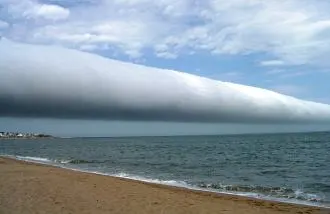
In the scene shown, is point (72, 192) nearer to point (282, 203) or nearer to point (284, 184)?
point (282, 203)

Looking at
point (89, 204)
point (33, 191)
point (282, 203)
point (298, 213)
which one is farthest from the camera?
point (282, 203)

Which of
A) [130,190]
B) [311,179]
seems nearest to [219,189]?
[130,190]

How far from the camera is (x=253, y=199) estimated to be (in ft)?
62.6

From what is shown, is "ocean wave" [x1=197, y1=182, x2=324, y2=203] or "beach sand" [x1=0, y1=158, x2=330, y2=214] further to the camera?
"ocean wave" [x1=197, y1=182, x2=324, y2=203]

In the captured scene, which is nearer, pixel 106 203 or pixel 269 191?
pixel 106 203

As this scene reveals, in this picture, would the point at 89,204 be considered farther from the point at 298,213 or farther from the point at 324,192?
the point at 324,192

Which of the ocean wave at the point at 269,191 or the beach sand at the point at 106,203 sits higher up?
the beach sand at the point at 106,203

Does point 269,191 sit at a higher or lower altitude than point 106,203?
lower

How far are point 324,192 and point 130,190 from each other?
10.5m

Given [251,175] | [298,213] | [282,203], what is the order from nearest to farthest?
[298,213] < [282,203] < [251,175]

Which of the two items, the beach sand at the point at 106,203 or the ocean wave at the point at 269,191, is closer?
the beach sand at the point at 106,203

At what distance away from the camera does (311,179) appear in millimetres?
28422

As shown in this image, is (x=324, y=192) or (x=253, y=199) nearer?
(x=253, y=199)

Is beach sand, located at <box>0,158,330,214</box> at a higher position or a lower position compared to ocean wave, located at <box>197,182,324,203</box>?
higher
